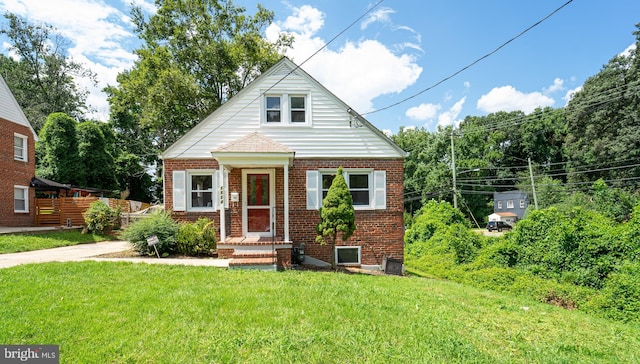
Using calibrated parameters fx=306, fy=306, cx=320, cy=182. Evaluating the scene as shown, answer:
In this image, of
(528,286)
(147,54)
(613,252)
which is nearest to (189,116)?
(147,54)

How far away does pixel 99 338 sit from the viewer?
12.1ft

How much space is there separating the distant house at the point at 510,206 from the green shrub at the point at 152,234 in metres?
40.9

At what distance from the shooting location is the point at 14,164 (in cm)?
1605

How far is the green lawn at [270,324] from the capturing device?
11.7ft

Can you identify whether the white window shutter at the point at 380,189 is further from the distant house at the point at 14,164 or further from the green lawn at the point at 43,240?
the distant house at the point at 14,164

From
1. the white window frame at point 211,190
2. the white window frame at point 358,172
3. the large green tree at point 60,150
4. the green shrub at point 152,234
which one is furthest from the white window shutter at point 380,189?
the large green tree at point 60,150

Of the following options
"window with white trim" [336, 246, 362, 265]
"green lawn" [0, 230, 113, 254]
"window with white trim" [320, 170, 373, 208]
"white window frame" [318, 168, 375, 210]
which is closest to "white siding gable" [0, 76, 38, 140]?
"green lawn" [0, 230, 113, 254]

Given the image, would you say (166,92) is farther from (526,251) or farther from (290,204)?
(526,251)

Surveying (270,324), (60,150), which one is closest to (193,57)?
(60,150)

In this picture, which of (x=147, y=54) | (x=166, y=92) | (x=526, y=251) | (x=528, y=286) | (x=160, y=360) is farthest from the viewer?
(x=147, y=54)

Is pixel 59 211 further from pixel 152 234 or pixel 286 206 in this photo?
pixel 286 206

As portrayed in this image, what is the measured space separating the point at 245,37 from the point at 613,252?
2098 centimetres

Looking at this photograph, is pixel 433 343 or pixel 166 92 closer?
pixel 433 343

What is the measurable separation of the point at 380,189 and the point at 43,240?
13.7m
